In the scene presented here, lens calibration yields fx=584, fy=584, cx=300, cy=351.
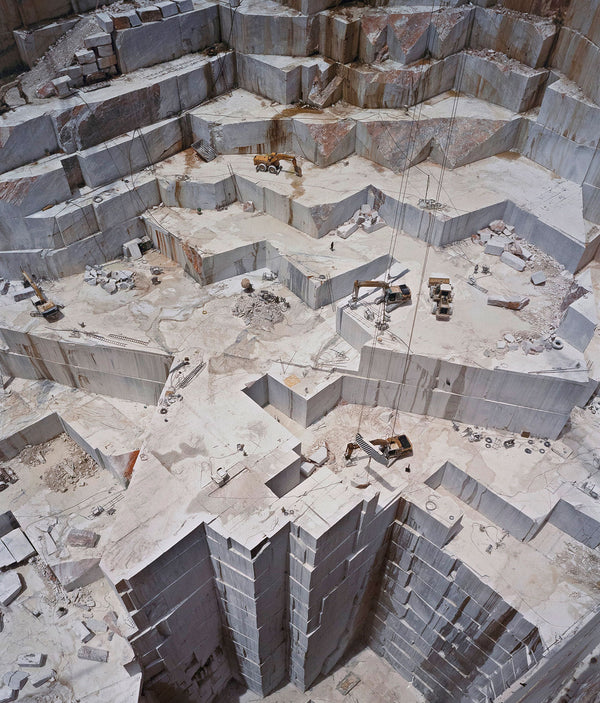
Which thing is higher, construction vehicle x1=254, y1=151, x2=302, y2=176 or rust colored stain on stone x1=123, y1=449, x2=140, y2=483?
construction vehicle x1=254, y1=151, x2=302, y2=176

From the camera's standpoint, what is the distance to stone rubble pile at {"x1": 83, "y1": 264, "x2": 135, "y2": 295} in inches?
840

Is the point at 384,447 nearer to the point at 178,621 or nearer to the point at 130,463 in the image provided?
the point at 178,621

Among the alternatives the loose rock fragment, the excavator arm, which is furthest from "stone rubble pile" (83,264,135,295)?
the loose rock fragment

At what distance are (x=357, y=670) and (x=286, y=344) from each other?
12.3 m

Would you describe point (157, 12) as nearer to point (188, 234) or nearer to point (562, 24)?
point (188, 234)

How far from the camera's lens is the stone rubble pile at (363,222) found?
22234 millimetres

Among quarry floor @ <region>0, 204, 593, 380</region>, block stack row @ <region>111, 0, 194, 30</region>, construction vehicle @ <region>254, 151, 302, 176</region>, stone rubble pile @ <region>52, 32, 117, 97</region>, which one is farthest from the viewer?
construction vehicle @ <region>254, 151, 302, 176</region>

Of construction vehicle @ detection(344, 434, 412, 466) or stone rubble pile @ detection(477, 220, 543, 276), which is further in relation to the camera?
stone rubble pile @ detection(477, 220, 543, 276)

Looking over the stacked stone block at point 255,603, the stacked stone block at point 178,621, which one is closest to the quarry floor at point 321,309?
the stacked stone block at point 255,603

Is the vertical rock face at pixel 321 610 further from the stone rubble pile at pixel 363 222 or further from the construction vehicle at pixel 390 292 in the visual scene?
the stone rubble pile at pixel 363 222

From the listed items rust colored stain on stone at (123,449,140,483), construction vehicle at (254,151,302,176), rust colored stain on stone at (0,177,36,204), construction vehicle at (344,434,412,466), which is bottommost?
rust colored stain on stone at (123,449,140,483)

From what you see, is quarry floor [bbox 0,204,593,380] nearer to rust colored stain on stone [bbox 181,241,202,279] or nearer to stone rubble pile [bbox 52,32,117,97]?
rust colored stain on stone [bbox 181,241,202,279]

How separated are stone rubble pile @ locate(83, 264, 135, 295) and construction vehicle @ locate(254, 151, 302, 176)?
6.75 meters

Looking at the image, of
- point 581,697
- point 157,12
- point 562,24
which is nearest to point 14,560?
point 581,697
